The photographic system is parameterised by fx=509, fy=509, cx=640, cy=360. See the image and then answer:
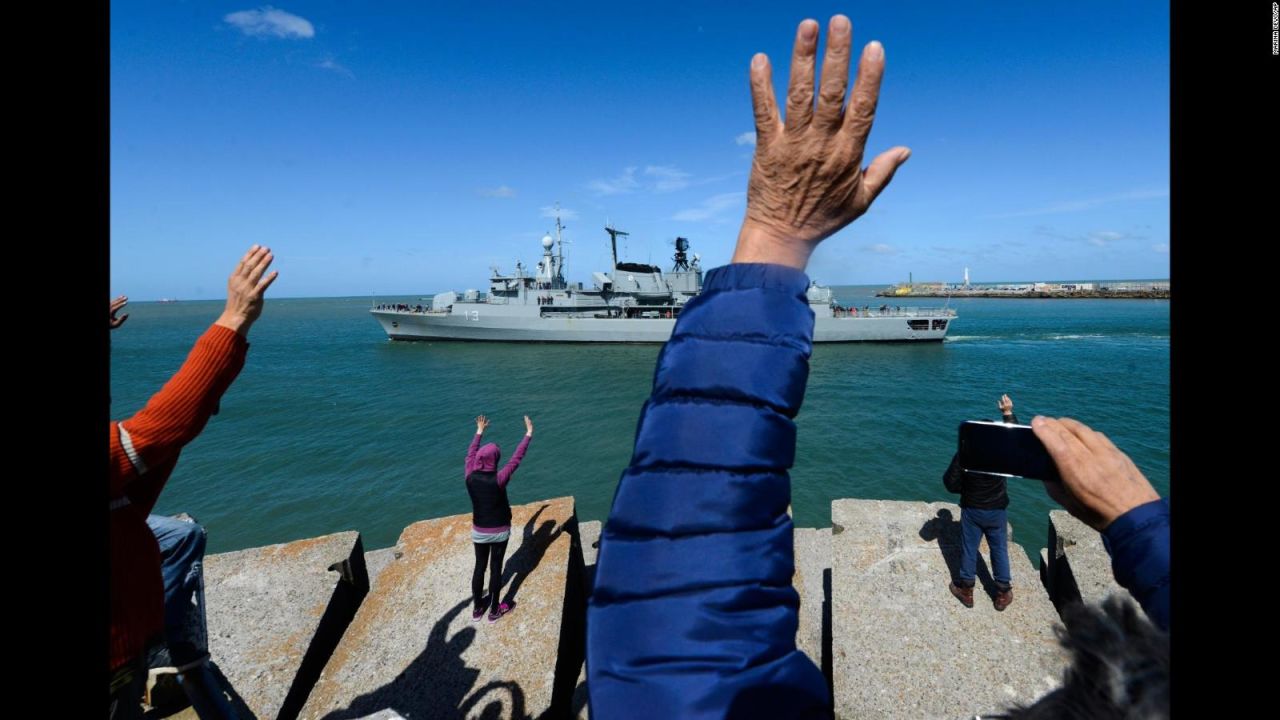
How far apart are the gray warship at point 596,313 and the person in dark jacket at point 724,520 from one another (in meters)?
36.3

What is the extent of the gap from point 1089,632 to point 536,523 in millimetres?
5789

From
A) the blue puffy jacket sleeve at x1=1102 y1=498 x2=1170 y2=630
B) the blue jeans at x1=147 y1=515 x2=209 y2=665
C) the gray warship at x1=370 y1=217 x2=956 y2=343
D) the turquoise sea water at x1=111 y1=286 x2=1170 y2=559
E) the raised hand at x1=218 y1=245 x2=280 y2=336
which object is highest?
the gray warship at x1=370 y1=217 x2=956 y2=343

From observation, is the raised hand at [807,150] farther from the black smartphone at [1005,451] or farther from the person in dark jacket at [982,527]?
the person in dark jacket at [982,527]

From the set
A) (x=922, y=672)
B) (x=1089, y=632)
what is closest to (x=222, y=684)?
(x=1089, y=632)

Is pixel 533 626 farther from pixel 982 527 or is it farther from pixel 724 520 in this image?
pixel 724 520

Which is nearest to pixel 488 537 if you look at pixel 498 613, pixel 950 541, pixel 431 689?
pixel 498 613

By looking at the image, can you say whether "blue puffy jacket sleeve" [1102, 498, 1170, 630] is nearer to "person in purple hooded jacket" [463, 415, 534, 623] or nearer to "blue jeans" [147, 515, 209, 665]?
"blue jeans" [147, 515, 209, 665]

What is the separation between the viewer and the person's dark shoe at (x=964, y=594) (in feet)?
14.5

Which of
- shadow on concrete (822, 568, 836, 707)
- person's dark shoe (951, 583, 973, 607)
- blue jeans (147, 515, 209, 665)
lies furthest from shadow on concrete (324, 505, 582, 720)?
person's dark shoe (951, 583, 973, 607)

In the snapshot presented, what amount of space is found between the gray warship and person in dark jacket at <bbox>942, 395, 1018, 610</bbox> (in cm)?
3276

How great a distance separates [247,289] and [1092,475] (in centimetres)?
247

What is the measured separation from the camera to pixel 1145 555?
86cm

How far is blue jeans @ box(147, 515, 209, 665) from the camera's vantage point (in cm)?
228
